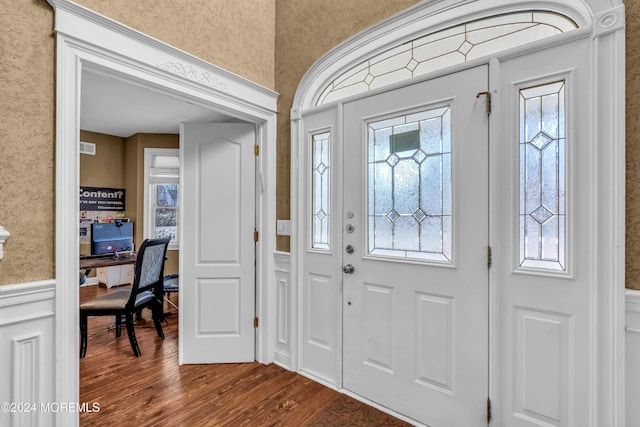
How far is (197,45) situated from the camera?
86.0 inches

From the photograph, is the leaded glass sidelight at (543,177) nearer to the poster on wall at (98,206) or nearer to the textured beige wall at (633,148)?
the textured beige wall at (633,148)

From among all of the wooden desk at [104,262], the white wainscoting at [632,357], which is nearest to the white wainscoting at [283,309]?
the wooden desk at [104,262]

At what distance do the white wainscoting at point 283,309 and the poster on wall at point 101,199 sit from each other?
14.6ft

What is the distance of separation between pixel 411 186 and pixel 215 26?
1.74m

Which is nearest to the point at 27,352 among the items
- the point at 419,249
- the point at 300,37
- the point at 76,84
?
the point at 76,84

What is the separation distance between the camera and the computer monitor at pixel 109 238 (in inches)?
151

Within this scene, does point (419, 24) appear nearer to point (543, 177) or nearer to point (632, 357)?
point (543, 177)

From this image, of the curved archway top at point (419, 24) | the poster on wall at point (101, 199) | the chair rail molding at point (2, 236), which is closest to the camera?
the chair rail molding at point (2, 236)

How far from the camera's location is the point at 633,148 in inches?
55.1

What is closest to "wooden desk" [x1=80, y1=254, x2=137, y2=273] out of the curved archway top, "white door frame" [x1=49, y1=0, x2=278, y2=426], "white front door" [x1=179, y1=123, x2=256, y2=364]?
"white front door" [x1=179, y1=123, x2=256, y2=364]

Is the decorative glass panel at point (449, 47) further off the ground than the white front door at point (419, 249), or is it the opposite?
the decorative glass panel at point (449, 47)

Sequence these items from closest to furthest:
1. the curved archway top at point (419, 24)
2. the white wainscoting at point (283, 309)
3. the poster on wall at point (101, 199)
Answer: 1. the curved archway top at point (419, 24)
2. the white wainscoting at point (283, 309)
3. the poster on wall at point (101, 199)

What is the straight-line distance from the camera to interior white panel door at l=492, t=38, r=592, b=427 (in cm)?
148

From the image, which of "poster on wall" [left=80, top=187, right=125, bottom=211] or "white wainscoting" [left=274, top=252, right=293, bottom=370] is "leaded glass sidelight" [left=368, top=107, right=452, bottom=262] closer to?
"white wainscoting" [left=274, top=252, right=293, bottom=370]
